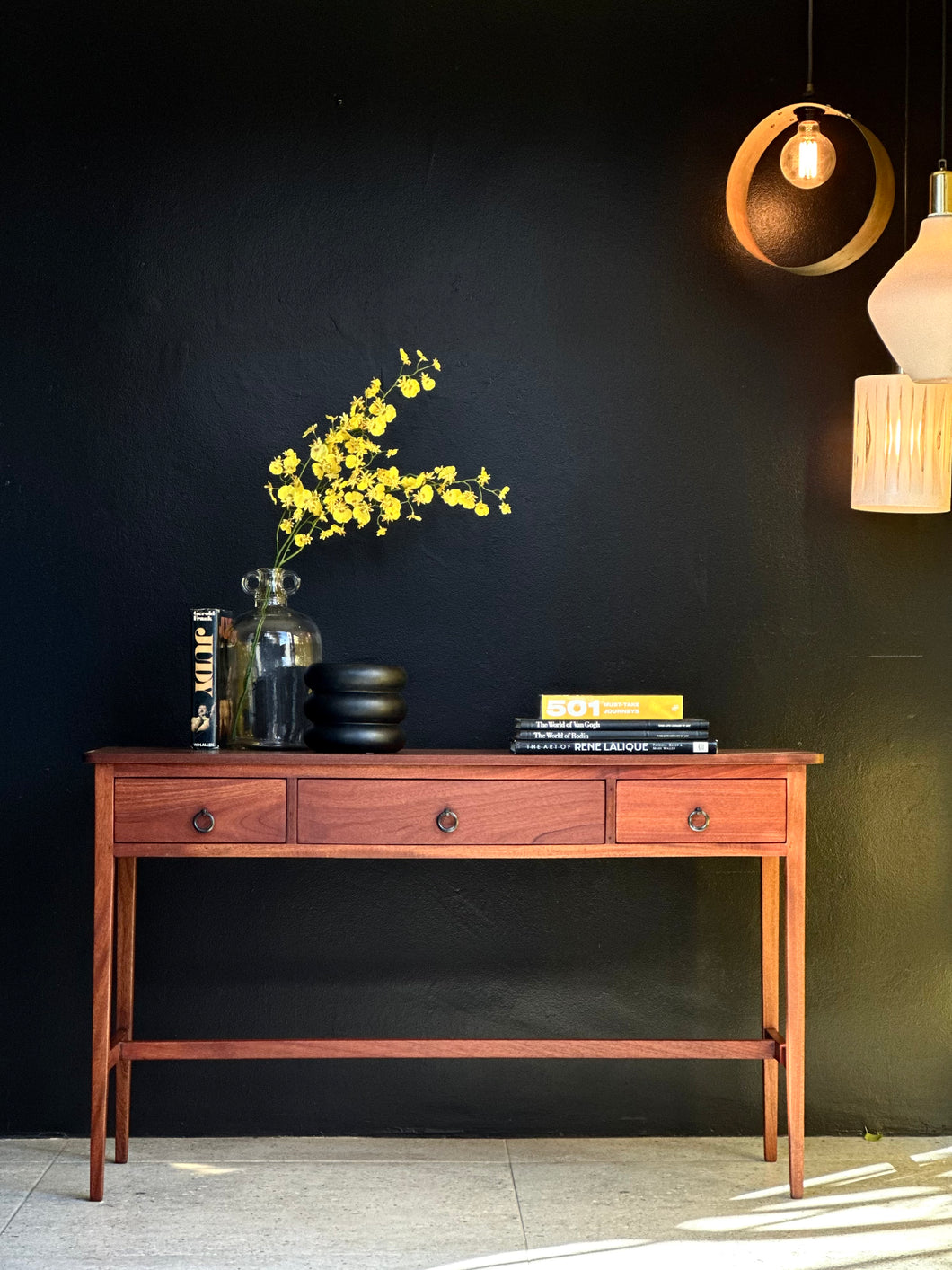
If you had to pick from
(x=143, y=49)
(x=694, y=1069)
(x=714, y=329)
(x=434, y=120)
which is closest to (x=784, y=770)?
(x=694, y=1069)

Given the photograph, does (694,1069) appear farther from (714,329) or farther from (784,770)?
(714,329)

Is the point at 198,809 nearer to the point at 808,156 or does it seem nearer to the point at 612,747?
the point at 612,747

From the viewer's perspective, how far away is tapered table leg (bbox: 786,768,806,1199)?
102 inches

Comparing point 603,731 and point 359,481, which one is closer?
point 603,731

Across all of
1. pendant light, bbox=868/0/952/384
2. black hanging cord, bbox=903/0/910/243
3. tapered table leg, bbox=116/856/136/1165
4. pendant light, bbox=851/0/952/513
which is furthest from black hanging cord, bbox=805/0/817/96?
tapered table leg, bbox=116/856/136/1165

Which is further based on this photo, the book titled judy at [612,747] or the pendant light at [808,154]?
the pendant light at [808,154]

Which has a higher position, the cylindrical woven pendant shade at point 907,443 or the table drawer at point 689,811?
the cylindrical woven pendant shade at point 907,443

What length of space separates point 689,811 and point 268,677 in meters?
0.96

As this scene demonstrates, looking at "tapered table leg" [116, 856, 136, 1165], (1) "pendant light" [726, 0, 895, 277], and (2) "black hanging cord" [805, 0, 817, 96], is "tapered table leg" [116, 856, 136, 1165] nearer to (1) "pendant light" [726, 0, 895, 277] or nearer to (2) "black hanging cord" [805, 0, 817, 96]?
(1) "pendant light" [726, 0, 895, 277]

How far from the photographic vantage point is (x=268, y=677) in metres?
2.75

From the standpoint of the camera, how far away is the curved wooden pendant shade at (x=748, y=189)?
9.87ft

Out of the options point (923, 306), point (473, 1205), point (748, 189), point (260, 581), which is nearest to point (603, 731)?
point (260, 581)

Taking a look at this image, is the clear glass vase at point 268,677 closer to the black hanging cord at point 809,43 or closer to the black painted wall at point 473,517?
the black painted wall at point 473,517

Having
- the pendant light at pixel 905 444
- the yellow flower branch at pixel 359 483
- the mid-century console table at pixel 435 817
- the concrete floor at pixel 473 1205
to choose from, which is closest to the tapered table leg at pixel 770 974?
the concrete floor at pixel 473 1205
